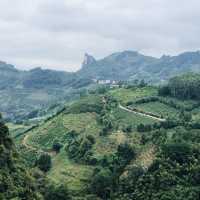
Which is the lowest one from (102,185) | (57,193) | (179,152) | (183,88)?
→ (57,193)

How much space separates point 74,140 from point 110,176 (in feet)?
67.6

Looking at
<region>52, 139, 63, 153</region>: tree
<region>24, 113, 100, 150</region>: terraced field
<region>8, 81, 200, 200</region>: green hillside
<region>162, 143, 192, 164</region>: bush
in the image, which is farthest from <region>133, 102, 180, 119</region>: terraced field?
<region>162, 143, 192, 164</region>: bush

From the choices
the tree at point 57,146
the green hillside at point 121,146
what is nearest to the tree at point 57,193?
the green hillside at point 121,146

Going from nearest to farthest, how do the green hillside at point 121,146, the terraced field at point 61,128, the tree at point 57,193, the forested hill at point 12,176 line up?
the forested hill at point 12,176 < the green hillside at point 121,146 < the tree at point 57,193 < the terraced field at point 61,128

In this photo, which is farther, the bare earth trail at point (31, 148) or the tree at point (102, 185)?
the bare earth trail at point (31, 148)

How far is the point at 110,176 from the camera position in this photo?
7512 cm

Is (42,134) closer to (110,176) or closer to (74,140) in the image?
(74,140)

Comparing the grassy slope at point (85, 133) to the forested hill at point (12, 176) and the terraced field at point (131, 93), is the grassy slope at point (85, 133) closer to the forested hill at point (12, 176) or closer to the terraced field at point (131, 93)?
the terraced field at point (131, 93)

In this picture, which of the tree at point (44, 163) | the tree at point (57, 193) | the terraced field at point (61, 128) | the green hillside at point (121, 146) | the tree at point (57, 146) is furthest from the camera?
the terraced field at point (61, 128)

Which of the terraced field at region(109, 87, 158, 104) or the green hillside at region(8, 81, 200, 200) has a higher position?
the terraced field at region(109, 87, 158, 104)

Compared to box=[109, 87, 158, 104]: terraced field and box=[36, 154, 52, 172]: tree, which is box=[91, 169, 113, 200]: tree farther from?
box=[109, 87, 158, 104]: terraced field

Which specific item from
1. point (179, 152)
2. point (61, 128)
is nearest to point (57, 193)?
point (179, 152)

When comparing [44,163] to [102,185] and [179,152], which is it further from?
[179,152]

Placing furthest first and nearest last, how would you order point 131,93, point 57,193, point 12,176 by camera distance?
point 131,93, point 57,193, point 12,176
